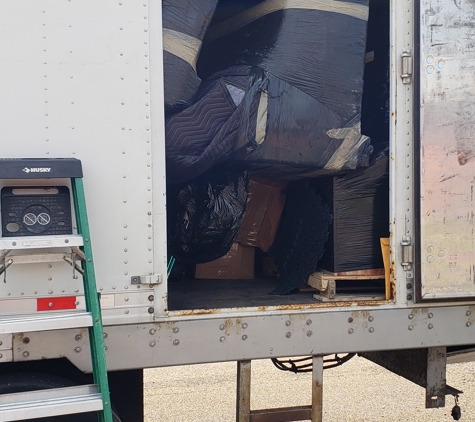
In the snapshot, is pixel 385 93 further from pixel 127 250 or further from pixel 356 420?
pixel 356 420

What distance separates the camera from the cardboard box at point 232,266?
3.71 m

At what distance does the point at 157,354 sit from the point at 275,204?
1.59m

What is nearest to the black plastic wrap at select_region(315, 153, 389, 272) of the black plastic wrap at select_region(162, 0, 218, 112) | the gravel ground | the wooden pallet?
the wooden pallet

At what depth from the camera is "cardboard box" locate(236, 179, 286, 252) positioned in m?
3.67

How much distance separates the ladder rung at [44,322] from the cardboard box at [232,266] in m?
1.65

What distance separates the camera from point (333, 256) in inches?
119

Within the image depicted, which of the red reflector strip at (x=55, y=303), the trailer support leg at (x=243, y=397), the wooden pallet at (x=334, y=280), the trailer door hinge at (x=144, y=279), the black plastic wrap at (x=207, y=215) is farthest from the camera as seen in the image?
the black plastic wrap at (x=207, y=215)

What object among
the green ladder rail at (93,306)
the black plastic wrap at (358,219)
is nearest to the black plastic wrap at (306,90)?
the black plastic wrap at (358,219)

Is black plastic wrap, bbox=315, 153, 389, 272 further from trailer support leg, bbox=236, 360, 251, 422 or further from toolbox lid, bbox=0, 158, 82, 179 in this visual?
toolbox lid, bbox=0, 158, 82, 179

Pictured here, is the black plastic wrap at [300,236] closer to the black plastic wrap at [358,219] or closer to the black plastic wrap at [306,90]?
the black plastic wrap at [358,219]

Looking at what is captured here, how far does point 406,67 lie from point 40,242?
1792 millimetres

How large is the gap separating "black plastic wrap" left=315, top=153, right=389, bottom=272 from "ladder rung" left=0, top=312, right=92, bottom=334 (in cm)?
144

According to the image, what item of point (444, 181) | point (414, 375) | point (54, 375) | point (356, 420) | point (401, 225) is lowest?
point (356, 420)

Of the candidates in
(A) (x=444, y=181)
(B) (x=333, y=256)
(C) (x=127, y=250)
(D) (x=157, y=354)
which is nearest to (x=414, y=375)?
(B) (x=333, y=256)
